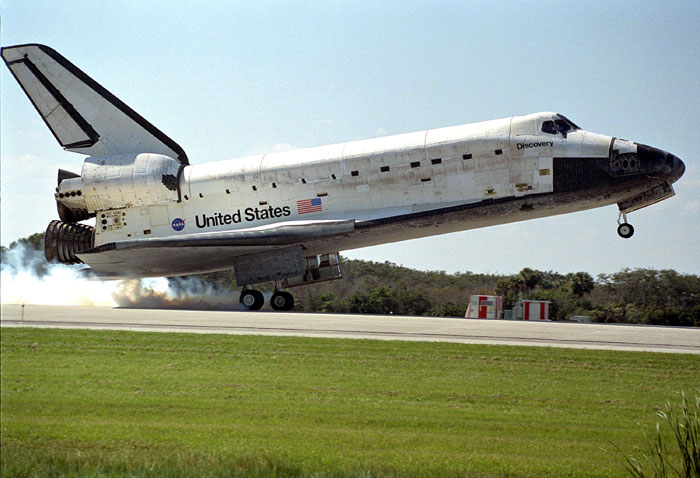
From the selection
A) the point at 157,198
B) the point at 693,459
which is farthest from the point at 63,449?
the point at 157,198

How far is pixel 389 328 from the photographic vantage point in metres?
11.2

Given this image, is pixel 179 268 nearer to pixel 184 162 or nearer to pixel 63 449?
pixel 184 162

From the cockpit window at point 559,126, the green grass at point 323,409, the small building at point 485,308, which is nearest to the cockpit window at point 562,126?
the cockpit window at point 559,126

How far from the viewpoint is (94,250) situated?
16.7 meters

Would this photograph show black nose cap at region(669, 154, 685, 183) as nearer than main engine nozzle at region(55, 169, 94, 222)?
Yes

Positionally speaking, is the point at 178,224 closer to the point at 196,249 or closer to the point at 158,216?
the point at 158,216

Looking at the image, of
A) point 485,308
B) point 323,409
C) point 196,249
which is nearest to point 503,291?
point 485,308

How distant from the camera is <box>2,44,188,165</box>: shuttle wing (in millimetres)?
17844

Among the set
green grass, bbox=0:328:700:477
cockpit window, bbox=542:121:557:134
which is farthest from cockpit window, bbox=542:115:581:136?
green grass, bbox=0:328:700:477

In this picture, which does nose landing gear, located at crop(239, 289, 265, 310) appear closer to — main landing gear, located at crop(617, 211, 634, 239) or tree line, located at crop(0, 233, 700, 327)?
tree line, located at crop(0, 233, 700, 327)

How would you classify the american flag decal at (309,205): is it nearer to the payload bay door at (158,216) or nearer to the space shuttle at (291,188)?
the space shuttle at (291,188)

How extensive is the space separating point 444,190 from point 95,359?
8355 millimetres

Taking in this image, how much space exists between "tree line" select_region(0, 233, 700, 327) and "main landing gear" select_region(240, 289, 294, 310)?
3.03 meters

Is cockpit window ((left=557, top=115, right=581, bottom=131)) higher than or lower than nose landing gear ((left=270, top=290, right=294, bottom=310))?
higher
